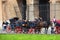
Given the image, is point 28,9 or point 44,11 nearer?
point 44,11

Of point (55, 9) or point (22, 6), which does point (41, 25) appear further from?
point (22, 6)

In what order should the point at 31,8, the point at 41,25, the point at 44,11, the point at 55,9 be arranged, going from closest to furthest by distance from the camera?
the point at 41,25
the point at 55,9
the point at 44,11
the point at 31,8

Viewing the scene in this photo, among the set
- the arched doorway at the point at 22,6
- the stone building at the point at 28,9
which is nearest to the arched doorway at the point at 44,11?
the stone building at the point at 28,9

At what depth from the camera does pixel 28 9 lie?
110 ft

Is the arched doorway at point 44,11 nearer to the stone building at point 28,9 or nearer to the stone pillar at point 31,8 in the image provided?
the stone building at point 28,9

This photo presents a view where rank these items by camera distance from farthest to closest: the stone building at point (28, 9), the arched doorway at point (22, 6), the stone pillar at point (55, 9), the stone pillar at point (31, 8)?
the arched doorway at point (22, 6), the stone pillar at point (31, 8), the stone building at point (28, 9), the stone pillar at point (55, 9)

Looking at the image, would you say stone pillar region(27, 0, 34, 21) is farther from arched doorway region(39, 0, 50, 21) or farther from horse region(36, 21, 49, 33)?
horse region(36, 21, 49, 33)

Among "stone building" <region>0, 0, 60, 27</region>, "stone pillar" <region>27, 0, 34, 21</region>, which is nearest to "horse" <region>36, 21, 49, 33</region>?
"stone building" <region>0, 0, 60, 27</region>

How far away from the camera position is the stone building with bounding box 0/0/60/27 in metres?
31.2

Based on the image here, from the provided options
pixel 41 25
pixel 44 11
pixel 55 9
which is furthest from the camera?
pixel 44 11

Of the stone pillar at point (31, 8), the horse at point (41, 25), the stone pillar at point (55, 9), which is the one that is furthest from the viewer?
the stone pillar at point (31, 8)

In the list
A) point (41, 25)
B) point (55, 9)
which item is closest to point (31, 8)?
point (55, 9)

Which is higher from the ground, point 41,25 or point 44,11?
point 44,11

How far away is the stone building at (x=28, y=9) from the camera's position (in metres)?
31.2
